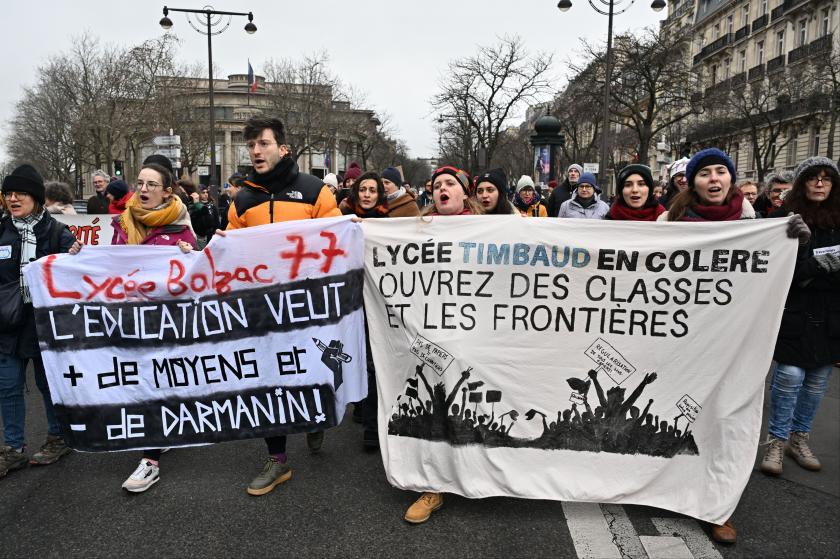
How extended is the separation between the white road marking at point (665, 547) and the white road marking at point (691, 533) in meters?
0.03

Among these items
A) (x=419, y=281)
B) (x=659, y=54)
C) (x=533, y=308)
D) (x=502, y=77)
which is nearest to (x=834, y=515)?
(x=533, y=308)

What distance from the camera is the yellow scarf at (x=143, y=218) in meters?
3.66

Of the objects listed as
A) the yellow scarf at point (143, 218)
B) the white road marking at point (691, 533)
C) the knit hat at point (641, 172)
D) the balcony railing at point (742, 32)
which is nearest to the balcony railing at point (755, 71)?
the balcony railing at point (742, 32)

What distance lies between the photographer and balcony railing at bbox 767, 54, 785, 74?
143ft

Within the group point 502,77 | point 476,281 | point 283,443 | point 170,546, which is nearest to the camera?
point 170,546

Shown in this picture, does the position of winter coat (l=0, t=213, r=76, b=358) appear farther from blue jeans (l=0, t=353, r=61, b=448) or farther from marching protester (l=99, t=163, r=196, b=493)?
marching protester (l=99, t=163, r=196, b=493)

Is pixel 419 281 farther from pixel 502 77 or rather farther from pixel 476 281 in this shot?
pixel 502 77

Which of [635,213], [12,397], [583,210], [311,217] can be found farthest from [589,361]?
[583,210]

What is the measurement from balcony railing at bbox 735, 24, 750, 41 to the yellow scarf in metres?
57.8

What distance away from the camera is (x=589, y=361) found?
3.21 metres

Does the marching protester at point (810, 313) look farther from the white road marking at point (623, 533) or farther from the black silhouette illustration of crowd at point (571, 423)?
the white road marking at point (623, 533)

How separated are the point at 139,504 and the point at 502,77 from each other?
96.1 feet

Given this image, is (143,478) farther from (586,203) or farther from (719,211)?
(586,203)

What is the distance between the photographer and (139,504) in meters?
3.32
